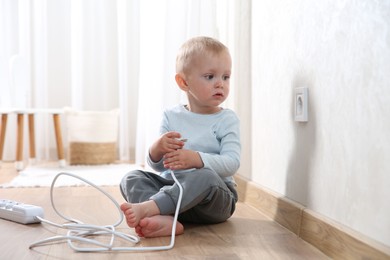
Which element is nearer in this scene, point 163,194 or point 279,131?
point 163,194

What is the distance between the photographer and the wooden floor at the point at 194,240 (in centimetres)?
103

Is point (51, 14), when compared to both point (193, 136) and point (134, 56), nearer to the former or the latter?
point (134, 56)

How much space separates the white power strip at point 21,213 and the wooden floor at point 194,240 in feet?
0.05

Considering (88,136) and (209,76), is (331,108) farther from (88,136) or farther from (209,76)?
(88,136)

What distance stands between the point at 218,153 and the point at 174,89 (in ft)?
3.59

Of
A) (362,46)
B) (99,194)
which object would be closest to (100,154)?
(99,194)

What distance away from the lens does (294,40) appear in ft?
4.20

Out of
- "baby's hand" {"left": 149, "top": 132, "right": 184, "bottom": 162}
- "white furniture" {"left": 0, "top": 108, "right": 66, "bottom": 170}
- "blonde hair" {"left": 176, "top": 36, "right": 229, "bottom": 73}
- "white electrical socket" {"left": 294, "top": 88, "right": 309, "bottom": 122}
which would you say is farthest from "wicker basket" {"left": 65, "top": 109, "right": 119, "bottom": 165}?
"white electrical socket" {"left": 294, "top": 88, "right": 309, "bottom": 122}

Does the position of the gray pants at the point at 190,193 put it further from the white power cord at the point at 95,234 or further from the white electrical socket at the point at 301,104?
the white electrical socket at the point at 301,104

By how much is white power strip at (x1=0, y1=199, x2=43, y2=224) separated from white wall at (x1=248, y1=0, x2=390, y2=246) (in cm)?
65

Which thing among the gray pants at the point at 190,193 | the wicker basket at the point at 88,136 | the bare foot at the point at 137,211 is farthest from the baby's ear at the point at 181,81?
the wicker basket at the point at 88,136

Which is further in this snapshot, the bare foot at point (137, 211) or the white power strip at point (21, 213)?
the white power strip at point (21, 213)

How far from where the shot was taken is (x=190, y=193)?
1.22m

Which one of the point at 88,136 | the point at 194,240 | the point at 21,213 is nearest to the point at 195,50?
the point at 194,240
